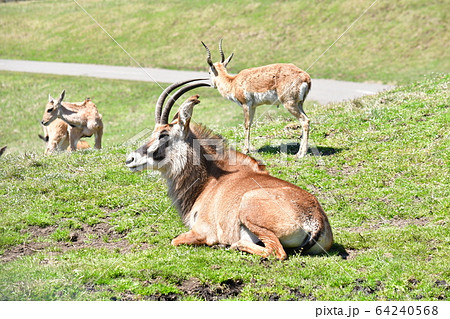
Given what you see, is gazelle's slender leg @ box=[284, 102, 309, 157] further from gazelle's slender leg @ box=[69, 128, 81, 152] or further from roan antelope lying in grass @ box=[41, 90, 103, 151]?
gazelle's slender leg @ box=[69, 128, 81, 152]

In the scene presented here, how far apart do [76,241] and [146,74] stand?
1183 inches

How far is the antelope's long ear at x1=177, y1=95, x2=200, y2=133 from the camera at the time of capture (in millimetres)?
9102

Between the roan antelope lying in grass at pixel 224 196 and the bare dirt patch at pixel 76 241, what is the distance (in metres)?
1.12

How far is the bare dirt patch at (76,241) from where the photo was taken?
905cm

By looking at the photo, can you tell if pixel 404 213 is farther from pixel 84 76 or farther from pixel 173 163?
pixel 84 76

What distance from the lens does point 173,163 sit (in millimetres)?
9633

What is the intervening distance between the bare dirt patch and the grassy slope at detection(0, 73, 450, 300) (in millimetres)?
34

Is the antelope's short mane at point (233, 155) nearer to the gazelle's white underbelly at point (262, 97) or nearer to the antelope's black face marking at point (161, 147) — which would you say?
the antelope's black face marking at point (161, 147)

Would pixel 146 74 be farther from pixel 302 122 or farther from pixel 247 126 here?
pixel 302 122

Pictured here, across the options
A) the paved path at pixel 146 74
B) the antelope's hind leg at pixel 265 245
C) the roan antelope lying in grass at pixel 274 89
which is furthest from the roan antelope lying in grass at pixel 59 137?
the antelope's hind leg at pixel 265 245

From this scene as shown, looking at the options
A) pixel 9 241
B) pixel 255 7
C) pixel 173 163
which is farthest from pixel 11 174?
pixel 255 7

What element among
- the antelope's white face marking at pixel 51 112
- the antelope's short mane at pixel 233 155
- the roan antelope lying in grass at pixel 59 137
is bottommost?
the roan antelope lying in grass at pixel 59 137

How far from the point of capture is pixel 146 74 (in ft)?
127
